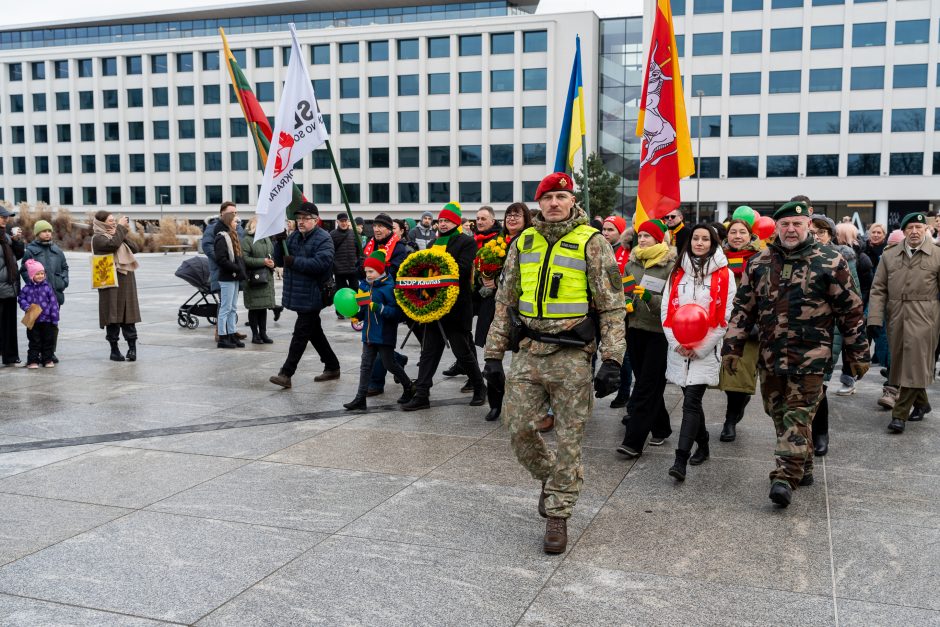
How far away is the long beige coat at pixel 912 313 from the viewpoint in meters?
7.22

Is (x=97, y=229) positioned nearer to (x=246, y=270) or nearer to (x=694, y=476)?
(x=246, y=270)

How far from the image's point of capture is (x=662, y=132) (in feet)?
27.2

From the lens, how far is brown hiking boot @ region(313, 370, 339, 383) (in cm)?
966

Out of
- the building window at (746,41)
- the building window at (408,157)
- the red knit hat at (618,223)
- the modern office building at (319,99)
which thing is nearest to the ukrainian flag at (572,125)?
the red knit hat at (618,223)

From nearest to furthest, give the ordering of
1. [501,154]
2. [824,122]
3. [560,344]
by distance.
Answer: [560,344], [824,122], [501,154]

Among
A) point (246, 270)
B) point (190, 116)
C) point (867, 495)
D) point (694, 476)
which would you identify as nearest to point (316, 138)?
point (246, 270)

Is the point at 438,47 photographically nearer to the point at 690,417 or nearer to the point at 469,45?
the point at 469,45

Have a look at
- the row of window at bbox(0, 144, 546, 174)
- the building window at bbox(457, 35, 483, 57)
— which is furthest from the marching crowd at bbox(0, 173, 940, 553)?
the building window at bbox(457, 35, 483, 57)

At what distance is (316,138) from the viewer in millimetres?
9180

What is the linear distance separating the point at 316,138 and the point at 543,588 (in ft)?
20.8

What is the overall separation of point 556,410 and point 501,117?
63.4 metres

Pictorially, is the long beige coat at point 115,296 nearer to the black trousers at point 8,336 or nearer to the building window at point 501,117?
the black trousers at point 8,336

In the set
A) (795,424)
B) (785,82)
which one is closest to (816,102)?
(785,82)

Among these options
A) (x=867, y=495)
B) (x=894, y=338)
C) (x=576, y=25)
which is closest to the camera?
(x=867, y=495)
